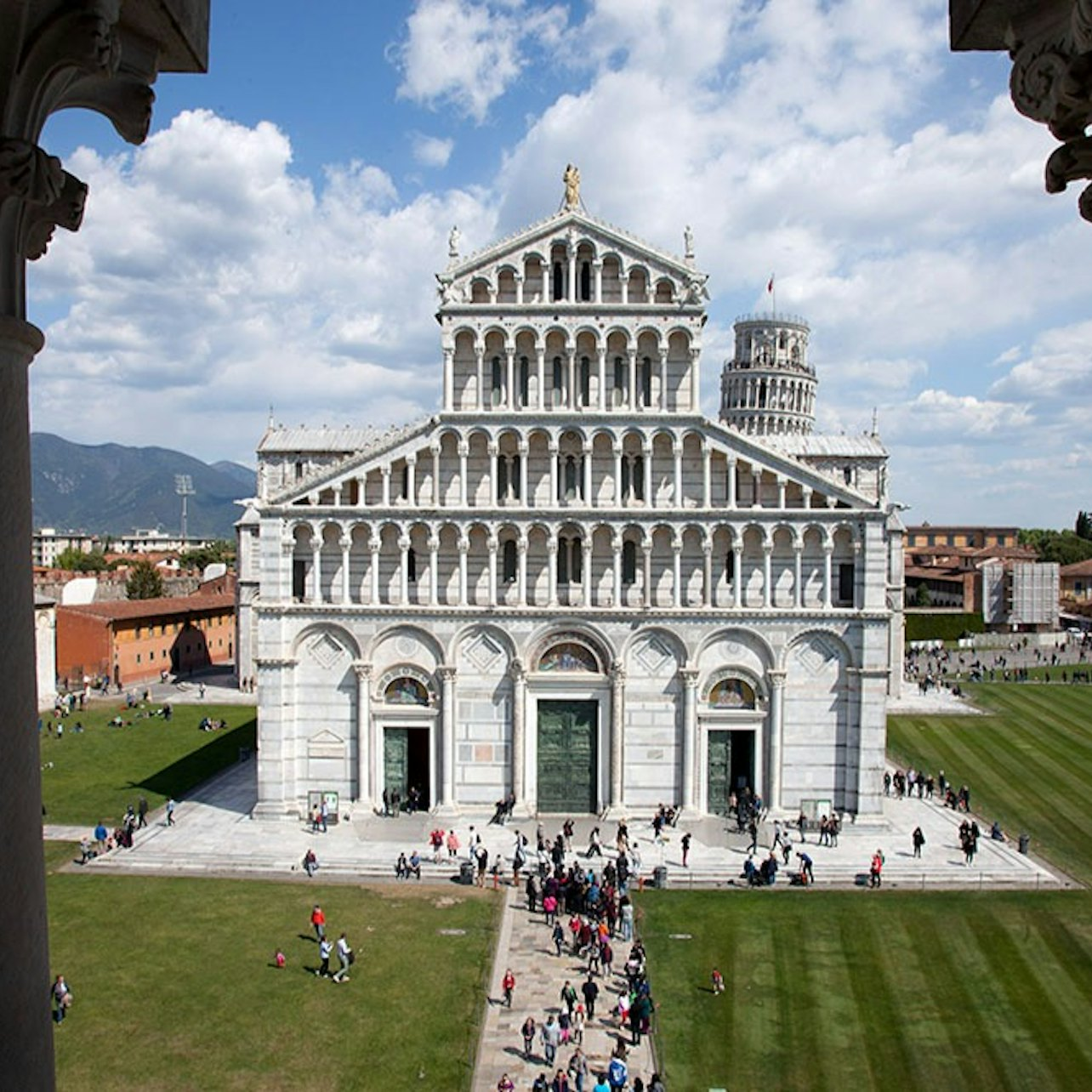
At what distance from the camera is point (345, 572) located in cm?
3781

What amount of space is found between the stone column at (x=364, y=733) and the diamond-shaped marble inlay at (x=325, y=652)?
2.82 feet

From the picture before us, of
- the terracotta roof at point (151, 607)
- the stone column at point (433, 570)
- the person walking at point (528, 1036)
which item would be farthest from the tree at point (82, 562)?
the person walking at point (528, 1036)

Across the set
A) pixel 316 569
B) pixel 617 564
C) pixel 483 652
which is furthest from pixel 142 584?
pixel 617 564

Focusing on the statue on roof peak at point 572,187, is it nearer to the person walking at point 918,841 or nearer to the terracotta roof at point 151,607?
the person walking at point 918,841

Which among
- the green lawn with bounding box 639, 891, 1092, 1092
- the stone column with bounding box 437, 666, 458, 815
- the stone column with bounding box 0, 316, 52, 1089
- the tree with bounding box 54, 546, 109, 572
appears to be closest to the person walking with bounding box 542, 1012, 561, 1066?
the green lawn with bounding box 639, 891, 1092, 1092

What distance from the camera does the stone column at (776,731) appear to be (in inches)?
1439

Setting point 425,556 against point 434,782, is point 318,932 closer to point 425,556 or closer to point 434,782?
point 434,782

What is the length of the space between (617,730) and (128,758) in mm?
24945

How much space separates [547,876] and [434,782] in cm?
825

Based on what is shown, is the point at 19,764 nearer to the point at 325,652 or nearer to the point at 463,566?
the point at 463,566

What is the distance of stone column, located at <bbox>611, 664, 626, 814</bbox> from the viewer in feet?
120

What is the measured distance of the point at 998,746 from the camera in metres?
50.3

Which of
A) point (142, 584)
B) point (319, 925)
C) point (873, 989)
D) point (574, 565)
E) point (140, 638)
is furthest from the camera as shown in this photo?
point (142, 584)

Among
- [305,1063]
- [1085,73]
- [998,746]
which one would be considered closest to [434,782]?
[305,1063]
